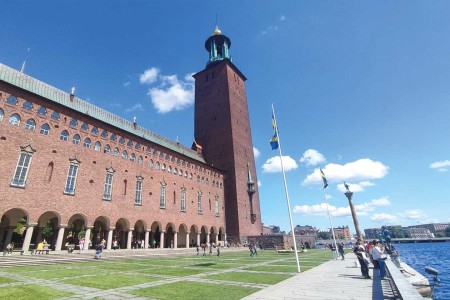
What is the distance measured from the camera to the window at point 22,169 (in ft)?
67.1

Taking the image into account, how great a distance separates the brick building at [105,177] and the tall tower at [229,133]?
24 cm

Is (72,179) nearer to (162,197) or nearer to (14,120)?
(14,120)

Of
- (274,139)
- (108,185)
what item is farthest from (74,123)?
(274,139)

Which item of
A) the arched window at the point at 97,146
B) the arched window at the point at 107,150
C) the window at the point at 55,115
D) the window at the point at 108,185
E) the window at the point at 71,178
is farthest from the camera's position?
the arched window at the point at 107,150

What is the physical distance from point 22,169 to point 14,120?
14.2 ft

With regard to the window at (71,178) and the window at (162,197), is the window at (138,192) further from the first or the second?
the window at (71,178)

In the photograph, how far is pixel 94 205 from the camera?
25.8 m

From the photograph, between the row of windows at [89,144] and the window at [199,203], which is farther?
the window at [199,203]

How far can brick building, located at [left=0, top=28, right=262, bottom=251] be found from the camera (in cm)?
2136

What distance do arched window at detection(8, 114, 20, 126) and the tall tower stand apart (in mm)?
34523

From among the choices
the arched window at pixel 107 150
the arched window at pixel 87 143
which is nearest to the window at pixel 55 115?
the arched window at pixel 87 143

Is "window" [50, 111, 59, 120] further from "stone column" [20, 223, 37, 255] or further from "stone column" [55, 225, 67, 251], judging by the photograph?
"stone column" [55, 225, 67, 251]

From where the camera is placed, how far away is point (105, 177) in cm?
2769

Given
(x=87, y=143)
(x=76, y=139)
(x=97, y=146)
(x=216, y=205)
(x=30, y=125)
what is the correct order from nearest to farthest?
(x=30, y=125)
(x=76, y=139)
(x=87, y=143)
(x=97, y=146)
(x=216, y=205)
